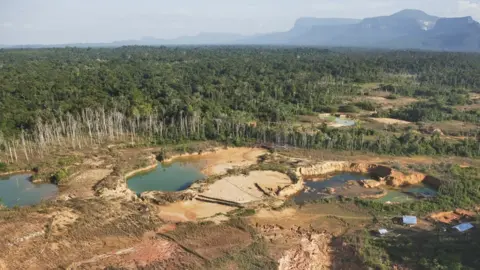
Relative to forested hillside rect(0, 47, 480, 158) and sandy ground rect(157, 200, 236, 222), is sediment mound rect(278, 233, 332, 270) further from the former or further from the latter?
forested hillside rect(0, 47, 480, 158)

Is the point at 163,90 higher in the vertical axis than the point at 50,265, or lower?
higher

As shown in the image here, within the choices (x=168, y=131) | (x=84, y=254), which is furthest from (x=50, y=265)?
(x=168, y=131)

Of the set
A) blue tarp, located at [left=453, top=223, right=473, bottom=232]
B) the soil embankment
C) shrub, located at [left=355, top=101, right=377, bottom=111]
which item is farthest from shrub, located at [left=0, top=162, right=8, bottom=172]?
shrub, located at [left=355, top=101, right=377, bottom=111]

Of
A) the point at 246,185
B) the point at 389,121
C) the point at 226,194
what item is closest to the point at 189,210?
the point at 226,194

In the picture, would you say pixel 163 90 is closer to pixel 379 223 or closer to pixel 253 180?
pixel 253 180

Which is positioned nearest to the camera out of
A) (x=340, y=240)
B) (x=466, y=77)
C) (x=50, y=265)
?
(x=50, y=265)

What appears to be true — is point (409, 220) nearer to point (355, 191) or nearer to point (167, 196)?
point (355, 191)

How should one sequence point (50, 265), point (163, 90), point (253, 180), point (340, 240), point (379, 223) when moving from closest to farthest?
point (50, 265) < point (340, 240) < point (379, 223) < point (253, 180) < point (163, 90)
